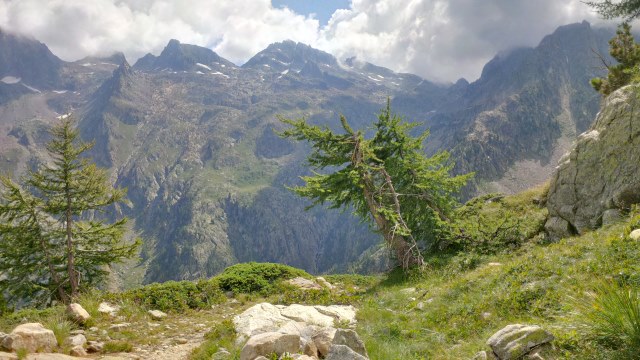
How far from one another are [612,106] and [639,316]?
16090 mm

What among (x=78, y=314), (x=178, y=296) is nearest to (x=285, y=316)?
(x=78, y=314)

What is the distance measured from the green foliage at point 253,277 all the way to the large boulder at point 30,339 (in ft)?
41.8

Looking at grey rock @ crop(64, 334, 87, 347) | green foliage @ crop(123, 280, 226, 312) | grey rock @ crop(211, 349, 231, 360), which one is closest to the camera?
grey rock @ crop(211, 349, 231, 360)

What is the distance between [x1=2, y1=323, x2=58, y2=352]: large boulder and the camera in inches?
360

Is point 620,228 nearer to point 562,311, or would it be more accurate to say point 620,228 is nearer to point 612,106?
point 562,311

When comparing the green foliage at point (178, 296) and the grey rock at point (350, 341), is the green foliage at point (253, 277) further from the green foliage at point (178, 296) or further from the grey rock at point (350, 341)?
the grey rock at point (350, 341)

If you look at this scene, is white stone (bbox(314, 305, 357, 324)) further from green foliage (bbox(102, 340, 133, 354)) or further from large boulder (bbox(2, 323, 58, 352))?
large boulder (bbox(2, 323, 58, 352))

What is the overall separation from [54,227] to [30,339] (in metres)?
20.2

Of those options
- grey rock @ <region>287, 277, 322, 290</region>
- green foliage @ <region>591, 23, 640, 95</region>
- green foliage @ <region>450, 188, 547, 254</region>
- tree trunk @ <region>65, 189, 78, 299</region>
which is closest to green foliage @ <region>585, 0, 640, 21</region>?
green foliage @ <region>591, 23, 640, 95</region>

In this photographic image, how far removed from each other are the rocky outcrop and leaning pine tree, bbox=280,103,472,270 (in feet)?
31.3

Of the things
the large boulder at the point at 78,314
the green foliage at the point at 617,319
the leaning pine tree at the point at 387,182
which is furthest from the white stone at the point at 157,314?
the green foliage at the point at 617,319

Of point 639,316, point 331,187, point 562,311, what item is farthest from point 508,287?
point 331,187

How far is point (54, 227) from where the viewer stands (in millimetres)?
26438

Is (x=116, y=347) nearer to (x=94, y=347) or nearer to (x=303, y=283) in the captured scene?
(x=94, y=347)
